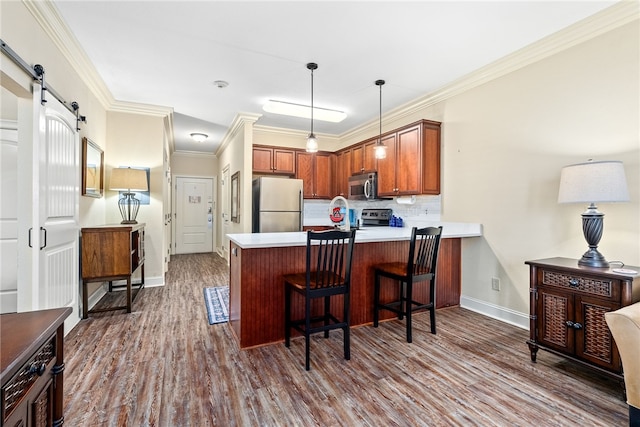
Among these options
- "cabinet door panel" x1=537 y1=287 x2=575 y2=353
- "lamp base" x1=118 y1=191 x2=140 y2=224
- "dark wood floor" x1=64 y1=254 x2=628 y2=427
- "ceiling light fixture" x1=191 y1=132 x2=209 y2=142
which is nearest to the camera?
"dark wood floor" x1=64 y1=254 x2=628 y2=427

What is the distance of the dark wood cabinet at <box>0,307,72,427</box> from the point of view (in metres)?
0.83

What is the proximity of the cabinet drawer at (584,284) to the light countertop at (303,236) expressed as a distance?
1.09 m

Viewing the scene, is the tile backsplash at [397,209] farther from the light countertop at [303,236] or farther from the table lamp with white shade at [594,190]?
the table lamp with white shade at [594,190]

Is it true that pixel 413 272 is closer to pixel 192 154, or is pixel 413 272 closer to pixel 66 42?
pixel 66 42

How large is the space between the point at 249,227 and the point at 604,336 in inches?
162

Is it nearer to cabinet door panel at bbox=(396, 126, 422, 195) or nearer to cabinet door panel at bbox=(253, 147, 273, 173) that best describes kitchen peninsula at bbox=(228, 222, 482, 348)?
cabinet door panel at bbox=(396, 126, 422, 195)

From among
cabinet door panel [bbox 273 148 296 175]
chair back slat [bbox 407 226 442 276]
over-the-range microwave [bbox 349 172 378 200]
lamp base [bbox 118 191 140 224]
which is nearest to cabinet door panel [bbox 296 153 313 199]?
cabinet door panel [bbox 273 148 296 175]

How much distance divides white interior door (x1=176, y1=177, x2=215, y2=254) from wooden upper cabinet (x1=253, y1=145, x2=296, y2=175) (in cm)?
320

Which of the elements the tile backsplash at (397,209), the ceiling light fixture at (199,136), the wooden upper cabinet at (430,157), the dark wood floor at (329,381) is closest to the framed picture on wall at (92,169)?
the dark wood floor at (329,381)

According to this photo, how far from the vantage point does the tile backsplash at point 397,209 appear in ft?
13.2

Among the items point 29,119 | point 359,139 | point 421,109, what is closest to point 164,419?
point 29,119

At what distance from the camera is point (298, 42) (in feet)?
8.87

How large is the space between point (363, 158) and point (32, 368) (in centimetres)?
446

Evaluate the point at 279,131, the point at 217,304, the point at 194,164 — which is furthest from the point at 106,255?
the point at 194,164
